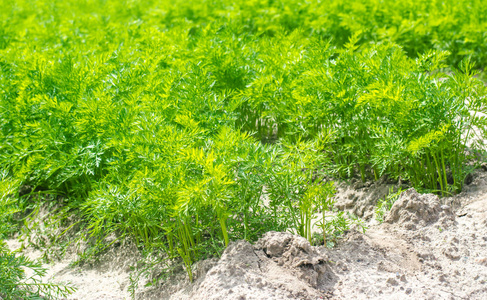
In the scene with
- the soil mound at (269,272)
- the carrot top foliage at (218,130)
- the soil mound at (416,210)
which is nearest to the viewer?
the soil mound at (269,272)

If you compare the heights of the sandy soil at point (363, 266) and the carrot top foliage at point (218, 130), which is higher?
the carrot top foliage at point (218, 130)

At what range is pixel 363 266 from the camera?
287 cm

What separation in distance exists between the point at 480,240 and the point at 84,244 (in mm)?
2564

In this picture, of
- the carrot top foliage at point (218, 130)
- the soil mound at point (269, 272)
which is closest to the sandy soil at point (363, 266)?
the soil mound at point (269, 272)

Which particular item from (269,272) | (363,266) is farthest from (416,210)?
(269,272)

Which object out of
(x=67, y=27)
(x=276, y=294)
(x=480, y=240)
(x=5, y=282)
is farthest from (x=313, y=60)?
(x=67, y=27)

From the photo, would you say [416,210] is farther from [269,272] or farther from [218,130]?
[218,130]

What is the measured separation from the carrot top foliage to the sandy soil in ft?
0.58

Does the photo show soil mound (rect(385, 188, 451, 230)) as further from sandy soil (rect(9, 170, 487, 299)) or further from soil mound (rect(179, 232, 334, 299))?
soil mound (rect(179, 232, 334, 299))

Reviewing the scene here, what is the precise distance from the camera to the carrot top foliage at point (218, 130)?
2893mm

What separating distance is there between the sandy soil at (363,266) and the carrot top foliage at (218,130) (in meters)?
0.18

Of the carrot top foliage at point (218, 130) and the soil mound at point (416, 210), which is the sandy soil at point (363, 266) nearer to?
the soil mound at point (416, 210)

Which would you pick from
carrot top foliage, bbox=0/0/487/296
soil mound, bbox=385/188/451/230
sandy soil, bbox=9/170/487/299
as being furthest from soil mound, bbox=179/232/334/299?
soil mound, bbox=385/188/451/230

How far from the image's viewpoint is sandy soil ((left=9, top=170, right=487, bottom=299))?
267 centimetres
